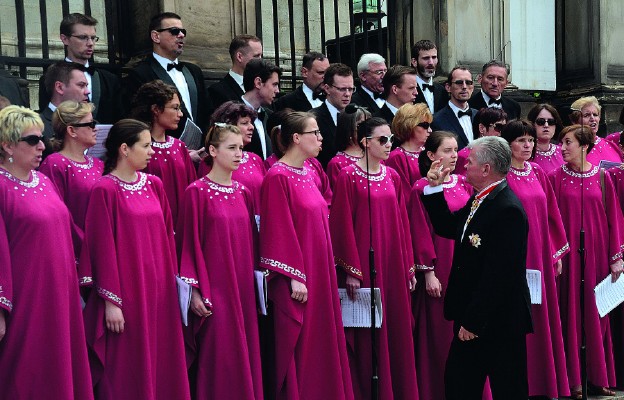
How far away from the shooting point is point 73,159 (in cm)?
587

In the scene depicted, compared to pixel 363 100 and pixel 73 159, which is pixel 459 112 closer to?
pixel 363 100

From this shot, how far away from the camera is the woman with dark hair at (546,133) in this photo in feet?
27.1

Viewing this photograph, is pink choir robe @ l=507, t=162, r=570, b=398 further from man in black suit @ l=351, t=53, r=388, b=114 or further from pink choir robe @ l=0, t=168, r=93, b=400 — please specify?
pink choir robe @ l=0, t=168, r=93, b=400

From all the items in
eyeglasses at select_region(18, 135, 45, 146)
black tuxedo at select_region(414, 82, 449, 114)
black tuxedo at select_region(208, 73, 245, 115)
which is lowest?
black tuxedo at select_region(414, 82, 449, 114)

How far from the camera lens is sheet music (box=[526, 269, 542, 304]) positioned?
7.36 metres

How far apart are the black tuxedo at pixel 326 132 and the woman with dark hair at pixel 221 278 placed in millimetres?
1570

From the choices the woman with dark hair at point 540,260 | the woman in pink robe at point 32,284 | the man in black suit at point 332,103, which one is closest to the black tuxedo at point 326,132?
the man in black suit at point 332,103

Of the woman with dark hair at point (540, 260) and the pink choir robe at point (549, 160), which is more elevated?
the pink choir robe at point (549, 160)

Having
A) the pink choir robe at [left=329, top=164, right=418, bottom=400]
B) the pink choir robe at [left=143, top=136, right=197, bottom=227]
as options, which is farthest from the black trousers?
the pink choir robe at [left=143, top=136, right=197, bottom=227]

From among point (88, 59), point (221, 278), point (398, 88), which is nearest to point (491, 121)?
point (398, 88)

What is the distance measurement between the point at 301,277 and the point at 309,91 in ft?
7.51

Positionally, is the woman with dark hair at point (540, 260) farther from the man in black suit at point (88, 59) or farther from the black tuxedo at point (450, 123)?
the man in black suit at point (88, 59)

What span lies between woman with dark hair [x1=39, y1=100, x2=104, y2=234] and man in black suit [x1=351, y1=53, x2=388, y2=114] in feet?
9.75

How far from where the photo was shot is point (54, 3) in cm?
1159
